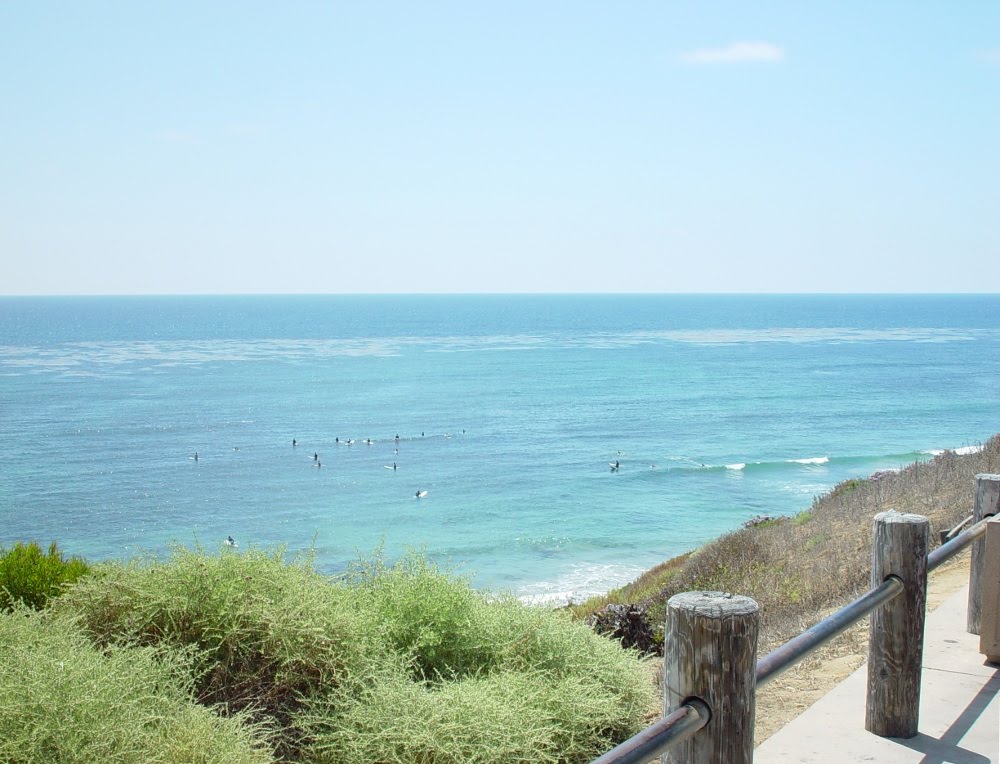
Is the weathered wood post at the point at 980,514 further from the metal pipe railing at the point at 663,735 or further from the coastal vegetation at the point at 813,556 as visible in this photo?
the metal pipe railing at the point at 663,735

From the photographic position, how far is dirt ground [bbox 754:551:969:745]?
5.66 meters

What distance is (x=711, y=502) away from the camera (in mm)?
37219

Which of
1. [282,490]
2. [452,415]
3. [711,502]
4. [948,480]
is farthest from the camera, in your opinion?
[452,415]

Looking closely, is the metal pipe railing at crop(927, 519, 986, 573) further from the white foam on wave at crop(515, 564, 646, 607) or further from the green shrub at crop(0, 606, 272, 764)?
the white foam on wave at crop(515, 564, 646, 607)

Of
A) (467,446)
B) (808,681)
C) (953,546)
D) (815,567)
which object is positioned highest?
(953,546)

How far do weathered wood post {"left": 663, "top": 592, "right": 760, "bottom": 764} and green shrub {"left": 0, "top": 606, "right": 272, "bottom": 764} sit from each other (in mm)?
2553

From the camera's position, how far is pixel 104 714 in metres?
4.26

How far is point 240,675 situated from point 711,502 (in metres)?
33.5

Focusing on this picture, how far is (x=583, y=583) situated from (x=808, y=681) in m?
20.7

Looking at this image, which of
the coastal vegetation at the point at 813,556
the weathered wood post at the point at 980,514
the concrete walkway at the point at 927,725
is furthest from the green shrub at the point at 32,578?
the weathered wood post at the point at 980,514

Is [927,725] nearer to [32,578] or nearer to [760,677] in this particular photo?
[760,677]

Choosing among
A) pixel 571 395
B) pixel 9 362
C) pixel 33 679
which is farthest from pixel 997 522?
pixel 9 362

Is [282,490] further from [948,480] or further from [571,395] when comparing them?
[571,395]

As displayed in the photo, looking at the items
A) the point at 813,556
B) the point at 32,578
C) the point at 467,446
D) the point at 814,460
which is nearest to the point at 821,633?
the point at 32,578
